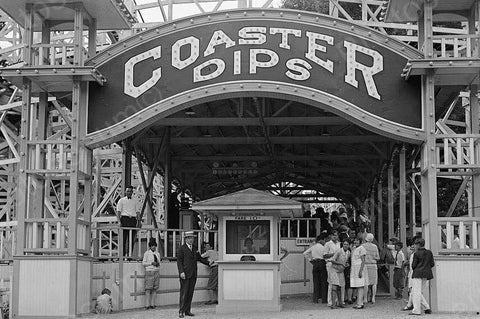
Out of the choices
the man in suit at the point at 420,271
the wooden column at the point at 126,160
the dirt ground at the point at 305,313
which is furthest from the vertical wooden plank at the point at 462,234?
the wooden column at the point at 126,160

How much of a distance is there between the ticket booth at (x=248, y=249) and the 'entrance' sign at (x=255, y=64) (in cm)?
253

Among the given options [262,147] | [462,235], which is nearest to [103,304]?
[462,235]

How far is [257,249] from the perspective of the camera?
659 inches

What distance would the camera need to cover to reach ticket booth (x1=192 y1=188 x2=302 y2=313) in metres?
16.5

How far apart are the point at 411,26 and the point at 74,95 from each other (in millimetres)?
15045

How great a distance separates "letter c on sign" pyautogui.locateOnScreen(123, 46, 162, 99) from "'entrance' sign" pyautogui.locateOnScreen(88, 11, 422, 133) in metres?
0.02

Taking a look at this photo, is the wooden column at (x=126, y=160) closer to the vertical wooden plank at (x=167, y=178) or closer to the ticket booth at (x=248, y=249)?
the vertical wooden plank at (x=167, y=178)

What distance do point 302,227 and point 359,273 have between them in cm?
527

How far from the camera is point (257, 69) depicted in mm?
16844

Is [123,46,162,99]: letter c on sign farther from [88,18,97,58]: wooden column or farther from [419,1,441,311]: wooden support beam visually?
[419,1,441,311]: wooden support beam

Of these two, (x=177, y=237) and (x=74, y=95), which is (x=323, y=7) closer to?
(x=177, y=237)

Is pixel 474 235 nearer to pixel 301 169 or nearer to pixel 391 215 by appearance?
pixel 391 215

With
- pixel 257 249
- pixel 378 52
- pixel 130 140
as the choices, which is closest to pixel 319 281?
pixel 257 249

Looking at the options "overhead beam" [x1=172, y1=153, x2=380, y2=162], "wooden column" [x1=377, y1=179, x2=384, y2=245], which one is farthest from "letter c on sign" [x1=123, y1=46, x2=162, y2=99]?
"wooden column" [x1=377, y1=179, x2=384, y2=245]
